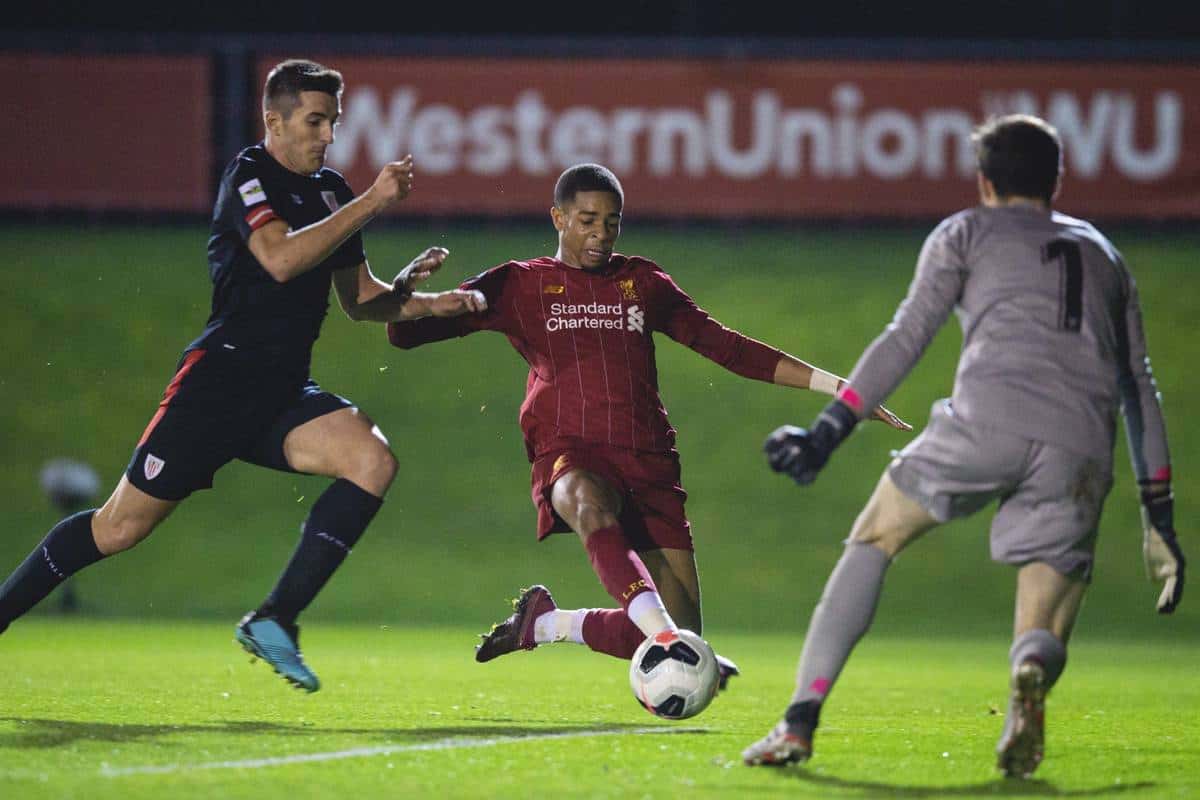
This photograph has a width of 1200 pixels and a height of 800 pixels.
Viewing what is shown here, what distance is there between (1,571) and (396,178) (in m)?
9.20

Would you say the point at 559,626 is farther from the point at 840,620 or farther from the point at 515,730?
the point at 840,620

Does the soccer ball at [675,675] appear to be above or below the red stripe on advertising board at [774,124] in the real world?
below

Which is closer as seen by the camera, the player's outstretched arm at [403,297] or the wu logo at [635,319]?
the player's outstretched arm at [403,297]

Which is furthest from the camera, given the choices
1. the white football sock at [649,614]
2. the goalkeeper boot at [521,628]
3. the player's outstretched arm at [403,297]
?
the goalkeeper boot at [521,628]

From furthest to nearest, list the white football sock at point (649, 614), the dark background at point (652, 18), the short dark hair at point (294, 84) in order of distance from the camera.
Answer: the dark background at point (652, 18) → the short dark hair at point (294, 84) → the white football sock at point (649, 614)

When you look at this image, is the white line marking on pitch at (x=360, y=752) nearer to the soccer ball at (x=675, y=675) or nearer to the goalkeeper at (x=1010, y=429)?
the soccer ball at (x=675, y=675)

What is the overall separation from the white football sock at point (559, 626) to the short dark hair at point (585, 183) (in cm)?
158

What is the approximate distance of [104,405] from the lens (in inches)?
650

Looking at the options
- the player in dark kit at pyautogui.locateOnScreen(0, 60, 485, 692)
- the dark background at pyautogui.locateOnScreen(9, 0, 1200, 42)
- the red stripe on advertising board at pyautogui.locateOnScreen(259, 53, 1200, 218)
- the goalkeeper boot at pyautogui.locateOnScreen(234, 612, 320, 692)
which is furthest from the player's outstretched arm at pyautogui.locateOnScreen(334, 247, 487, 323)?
the dark background at pyautogui.locateOnScreen(9, 0, 1200, 42)

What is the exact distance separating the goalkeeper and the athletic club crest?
8.23 ft

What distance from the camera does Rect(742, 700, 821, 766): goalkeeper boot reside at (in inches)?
199

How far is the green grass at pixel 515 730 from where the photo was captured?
4895 millimetres

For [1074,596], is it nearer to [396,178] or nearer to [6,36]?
[396,178]

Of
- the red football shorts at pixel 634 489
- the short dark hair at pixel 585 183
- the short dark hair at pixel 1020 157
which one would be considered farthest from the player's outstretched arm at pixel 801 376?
Answer: the short dark hair at pixel 1020 157
